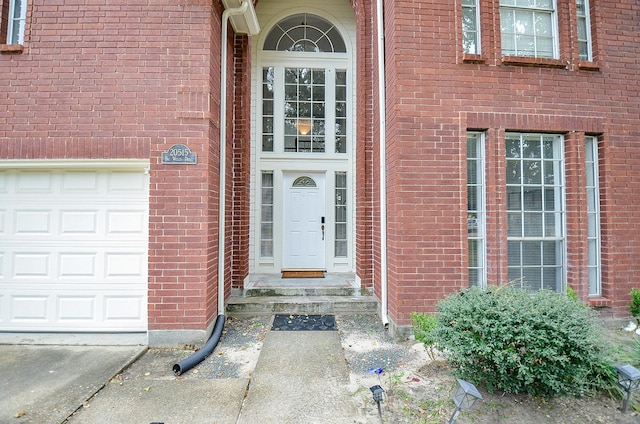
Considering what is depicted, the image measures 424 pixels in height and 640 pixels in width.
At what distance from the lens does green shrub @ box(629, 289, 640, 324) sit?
4.35m

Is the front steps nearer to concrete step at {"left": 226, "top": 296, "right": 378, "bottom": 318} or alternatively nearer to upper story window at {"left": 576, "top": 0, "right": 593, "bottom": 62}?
concrete step at {"left": 226, "top": 296, "right": 378, "bottom": 318}

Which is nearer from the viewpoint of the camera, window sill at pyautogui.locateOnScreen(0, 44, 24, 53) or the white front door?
window sill at pyautogui.locateOnScreen(0, 44, 24, 53)

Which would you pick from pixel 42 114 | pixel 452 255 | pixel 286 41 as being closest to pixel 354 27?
pixel 286 41

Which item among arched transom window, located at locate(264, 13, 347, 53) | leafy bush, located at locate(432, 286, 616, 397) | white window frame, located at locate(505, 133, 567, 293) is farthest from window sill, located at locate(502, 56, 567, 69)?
arched transom window, located at locate(264, 13, 347, 53)

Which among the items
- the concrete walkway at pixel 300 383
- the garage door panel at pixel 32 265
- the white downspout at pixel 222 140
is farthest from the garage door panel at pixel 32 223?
the concrete walkway at pixel 300 383

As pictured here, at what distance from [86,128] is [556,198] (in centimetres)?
641

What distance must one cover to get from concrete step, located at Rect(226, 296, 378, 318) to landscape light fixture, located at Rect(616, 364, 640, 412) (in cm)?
284

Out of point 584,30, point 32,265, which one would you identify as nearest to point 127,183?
point 32,265

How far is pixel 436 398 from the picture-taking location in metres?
2.86

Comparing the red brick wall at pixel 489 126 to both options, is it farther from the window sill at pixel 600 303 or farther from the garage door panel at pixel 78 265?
the garage door panel at pixel 78 265

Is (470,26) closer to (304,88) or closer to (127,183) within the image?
(304,88)

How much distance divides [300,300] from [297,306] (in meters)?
0.13

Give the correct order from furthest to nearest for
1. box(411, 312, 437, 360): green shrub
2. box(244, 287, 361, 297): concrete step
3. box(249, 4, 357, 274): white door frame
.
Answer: box(249, 4, 357, 274): white door frame < box(244, 287, 361, 297): concrete step < box(411, 312, 437, 360): green shrub

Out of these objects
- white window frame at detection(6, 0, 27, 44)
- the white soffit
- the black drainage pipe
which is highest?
the white soffit
